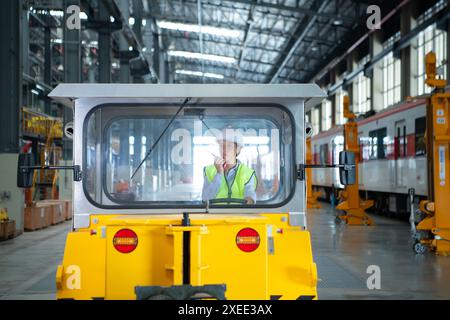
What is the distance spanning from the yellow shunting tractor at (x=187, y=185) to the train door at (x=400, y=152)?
13278mm

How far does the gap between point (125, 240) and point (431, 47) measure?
71.3ft

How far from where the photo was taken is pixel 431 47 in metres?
23.7

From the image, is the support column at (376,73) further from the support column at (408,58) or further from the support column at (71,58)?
the support column at (71,58)

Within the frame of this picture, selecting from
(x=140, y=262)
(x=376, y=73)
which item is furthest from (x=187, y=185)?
(x=376, y=73)

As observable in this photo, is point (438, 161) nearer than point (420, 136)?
Yes

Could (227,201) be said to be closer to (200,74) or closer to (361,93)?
(361,93)

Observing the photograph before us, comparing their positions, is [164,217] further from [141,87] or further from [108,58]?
[108,58]

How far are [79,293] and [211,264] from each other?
94 centimetres

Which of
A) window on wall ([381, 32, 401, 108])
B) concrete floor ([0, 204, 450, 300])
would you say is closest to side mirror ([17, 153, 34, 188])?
concrete floor ([0, 204, 450, 300])

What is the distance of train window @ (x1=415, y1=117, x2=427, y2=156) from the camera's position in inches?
624

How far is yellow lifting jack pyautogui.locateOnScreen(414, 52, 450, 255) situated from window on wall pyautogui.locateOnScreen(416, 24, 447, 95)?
11.3 m

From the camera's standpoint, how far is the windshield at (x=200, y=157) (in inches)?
192

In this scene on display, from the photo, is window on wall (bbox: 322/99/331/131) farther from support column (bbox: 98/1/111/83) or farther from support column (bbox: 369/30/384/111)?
support column (bbox: 98/1/111/83)

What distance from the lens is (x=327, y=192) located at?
1222 inches
